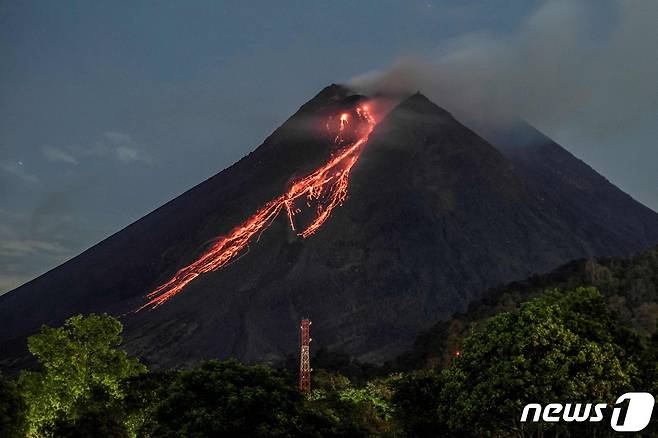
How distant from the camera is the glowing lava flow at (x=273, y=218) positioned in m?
161

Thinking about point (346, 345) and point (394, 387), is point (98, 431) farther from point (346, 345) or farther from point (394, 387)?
point (346, 345)

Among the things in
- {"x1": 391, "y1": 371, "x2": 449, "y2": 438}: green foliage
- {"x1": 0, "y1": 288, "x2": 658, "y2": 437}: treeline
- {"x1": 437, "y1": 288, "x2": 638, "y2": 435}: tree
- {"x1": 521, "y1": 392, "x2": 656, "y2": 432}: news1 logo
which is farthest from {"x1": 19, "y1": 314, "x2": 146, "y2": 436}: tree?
{"x1": 521, "y1": 392, "x2": 656, "y2": 432}: news1 logo

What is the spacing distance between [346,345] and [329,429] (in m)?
110

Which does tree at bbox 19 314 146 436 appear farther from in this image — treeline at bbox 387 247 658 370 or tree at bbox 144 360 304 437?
treeline at bbox 387 247 658 370

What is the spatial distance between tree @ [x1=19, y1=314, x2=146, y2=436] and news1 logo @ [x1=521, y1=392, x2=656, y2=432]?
16.9 m

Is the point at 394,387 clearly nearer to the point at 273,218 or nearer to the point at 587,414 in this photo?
the point at 587,414

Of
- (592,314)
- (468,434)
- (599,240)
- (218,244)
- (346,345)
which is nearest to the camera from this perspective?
(468,434)

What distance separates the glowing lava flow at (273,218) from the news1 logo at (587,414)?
141993 millimetres

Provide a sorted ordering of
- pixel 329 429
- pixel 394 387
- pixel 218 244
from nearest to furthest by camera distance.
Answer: pixel 329 429 → pixel 394 387 → pixel 218 244

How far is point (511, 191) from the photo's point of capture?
193 m

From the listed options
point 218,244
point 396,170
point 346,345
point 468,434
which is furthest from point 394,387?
point 396,170

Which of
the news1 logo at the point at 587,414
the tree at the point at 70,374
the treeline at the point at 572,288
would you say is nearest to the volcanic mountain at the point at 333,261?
the treeline at the point at 572,288

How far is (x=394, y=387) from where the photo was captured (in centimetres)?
2508

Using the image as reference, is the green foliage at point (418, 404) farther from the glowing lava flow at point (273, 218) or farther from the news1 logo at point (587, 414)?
the glowing lava flow at point (273, 218)
